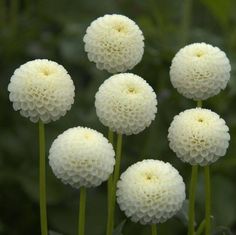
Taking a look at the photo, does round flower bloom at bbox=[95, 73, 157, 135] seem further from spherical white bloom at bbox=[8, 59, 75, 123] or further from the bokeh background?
the bokeh background

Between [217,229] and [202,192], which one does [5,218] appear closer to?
[202,192]

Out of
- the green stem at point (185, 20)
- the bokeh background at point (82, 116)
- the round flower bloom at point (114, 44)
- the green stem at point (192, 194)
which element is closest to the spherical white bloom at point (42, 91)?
the round flower bloom at point (114, 44)

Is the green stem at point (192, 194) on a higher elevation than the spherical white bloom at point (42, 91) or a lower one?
lower

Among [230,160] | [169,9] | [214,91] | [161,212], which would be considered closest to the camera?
[161,212]

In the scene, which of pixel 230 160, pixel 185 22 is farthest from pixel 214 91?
pixel 185 22

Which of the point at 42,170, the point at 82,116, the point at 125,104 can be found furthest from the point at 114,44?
the point at 82,116

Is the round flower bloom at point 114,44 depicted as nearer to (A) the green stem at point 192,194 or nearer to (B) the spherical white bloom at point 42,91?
(B) the spherical white bloom at point 42,91

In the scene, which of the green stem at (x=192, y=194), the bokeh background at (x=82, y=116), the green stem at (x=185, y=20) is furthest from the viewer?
the green stem at (x=185, y=20)
